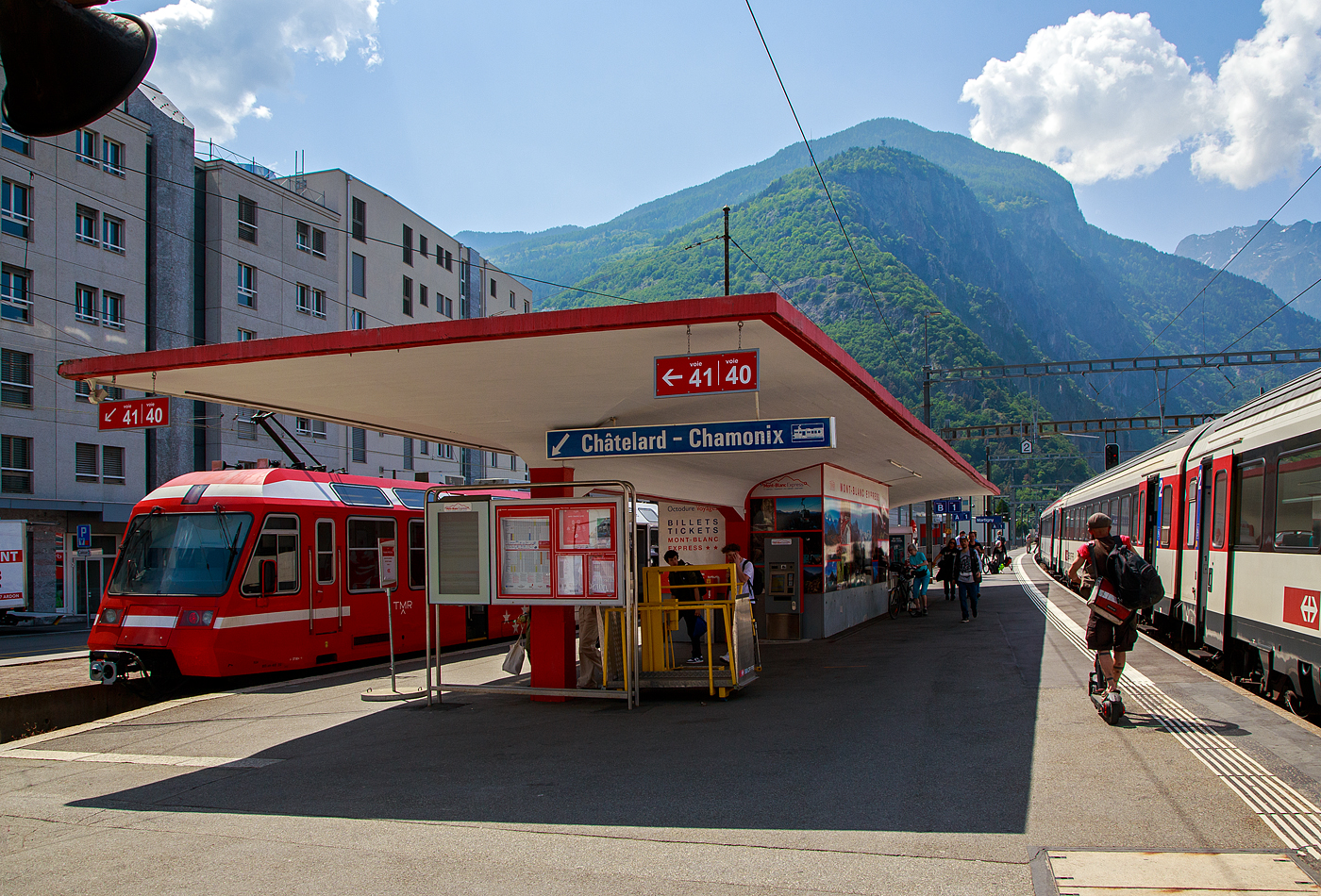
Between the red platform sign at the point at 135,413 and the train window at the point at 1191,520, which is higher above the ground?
the red platform sign at the point at 135,413

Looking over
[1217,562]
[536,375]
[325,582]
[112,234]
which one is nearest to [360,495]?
[325,582]

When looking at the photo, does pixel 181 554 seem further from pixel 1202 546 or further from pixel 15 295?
pixel 15 295

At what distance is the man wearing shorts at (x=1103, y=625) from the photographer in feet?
26.4

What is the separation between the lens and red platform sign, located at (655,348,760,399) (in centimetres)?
765

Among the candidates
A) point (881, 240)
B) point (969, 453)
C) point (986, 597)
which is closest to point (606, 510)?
point (986, 597)

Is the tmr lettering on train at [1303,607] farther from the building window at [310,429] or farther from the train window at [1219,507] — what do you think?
the building window at [310,429]

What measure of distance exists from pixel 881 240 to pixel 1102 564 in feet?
466

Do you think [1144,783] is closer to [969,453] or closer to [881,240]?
[969,453]

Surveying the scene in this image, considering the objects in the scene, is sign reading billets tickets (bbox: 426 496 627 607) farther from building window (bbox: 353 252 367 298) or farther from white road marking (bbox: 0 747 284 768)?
building window (bbox: 353 252 367 298)

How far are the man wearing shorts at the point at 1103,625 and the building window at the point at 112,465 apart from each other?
107ft

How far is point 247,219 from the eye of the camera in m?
39.0

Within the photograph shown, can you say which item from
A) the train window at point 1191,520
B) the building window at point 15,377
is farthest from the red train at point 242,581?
the building window at point 15,377

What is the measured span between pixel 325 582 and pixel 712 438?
732 cm

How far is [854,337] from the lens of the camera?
7400cm
